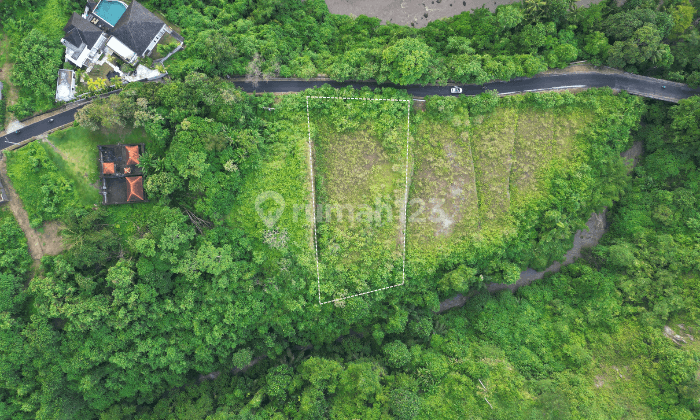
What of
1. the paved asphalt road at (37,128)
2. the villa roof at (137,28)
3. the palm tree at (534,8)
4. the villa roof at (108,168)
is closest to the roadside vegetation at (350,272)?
the paved asphalt road at (37,128)

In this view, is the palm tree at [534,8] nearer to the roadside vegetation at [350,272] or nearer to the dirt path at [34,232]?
the roadside vegetation at [350,272]

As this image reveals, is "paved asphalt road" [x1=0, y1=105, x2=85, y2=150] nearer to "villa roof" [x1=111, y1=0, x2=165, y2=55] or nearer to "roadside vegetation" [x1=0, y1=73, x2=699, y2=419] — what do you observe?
"roadside vegetation" [x1=0, y1=73, x2=699, y2=419]

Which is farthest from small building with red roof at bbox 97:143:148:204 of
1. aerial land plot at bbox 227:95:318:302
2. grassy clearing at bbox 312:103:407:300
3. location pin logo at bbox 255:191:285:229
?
grassy clearing at bbox 312:103:407:300

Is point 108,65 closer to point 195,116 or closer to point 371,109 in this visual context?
point 195,116

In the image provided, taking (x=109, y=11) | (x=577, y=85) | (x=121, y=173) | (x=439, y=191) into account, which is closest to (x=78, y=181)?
(x=121, y=173)

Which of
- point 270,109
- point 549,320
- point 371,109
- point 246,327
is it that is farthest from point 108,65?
point 549,320

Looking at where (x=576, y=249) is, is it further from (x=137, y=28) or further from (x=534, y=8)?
(x=137, y=28)
